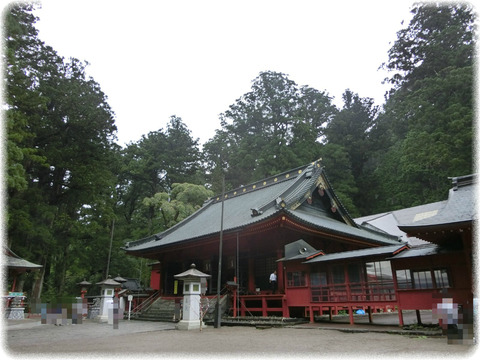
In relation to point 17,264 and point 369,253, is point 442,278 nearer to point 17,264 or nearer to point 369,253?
point 369,253

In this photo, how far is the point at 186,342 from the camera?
27.1ft

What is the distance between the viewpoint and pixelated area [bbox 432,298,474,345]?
6945 mm

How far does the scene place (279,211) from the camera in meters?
13.5

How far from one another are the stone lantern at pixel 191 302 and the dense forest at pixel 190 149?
6.45 meters

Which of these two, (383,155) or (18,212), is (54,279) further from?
(383,155)

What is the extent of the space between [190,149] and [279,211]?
3375cm

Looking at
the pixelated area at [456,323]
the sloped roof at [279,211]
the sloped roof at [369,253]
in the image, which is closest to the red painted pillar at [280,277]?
the sloped roof at [279,211]

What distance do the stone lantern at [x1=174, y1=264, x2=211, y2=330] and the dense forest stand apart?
645 centimetres

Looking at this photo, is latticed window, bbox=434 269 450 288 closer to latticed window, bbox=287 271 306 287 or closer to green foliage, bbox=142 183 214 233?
latticed window, bbox=287 271 306 287

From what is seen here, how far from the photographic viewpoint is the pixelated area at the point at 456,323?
22.8 ft

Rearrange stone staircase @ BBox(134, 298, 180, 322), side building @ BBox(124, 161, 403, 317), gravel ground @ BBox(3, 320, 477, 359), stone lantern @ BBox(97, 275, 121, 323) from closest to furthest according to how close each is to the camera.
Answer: gravel ground @ BBox(3, 320, 477, 359) < side building @ BBox(124, 161, 403, 317) < stone lantern @ BBox(97, 275, 121, 323) < stone staircase @ BBox(134, 298, 180, 322)

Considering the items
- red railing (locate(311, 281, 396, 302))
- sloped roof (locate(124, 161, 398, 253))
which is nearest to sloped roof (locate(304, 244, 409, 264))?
red railing (locate(311, 281, 396, 302))

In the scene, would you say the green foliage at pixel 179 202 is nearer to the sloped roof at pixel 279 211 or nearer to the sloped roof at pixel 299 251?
the sloped roof at pixel 279 211

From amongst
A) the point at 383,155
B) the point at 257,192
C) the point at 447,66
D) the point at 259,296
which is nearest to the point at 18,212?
the point at 257,192
